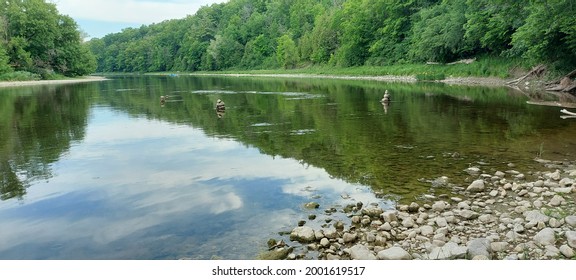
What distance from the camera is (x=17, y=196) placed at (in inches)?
423

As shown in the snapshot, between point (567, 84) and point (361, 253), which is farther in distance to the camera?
point (567, 84)

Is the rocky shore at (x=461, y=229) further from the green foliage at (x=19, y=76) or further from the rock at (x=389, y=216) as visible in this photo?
the green foliage at (x=19, y=76)

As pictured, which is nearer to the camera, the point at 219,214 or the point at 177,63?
the point at 219,214

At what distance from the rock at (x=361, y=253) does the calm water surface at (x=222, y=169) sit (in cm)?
166

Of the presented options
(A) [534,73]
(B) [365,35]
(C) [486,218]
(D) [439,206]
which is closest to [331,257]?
(D) [439,206]

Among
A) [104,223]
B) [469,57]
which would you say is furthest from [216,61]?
[104,223]

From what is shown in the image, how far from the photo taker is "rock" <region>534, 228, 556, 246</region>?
6691mm

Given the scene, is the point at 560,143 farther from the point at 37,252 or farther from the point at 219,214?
the point at 37,252

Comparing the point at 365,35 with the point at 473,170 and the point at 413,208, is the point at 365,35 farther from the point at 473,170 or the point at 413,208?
the point at 413,208

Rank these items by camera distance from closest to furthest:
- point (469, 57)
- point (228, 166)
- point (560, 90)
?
1. point (228, 166)
2. point (560, 90)
3. point (469, 57)

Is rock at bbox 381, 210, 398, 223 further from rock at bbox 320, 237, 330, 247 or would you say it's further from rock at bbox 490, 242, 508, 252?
rock at bbox 490, 242, 508, 252

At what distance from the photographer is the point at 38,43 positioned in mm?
91625

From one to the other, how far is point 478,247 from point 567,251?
4.17 ft
